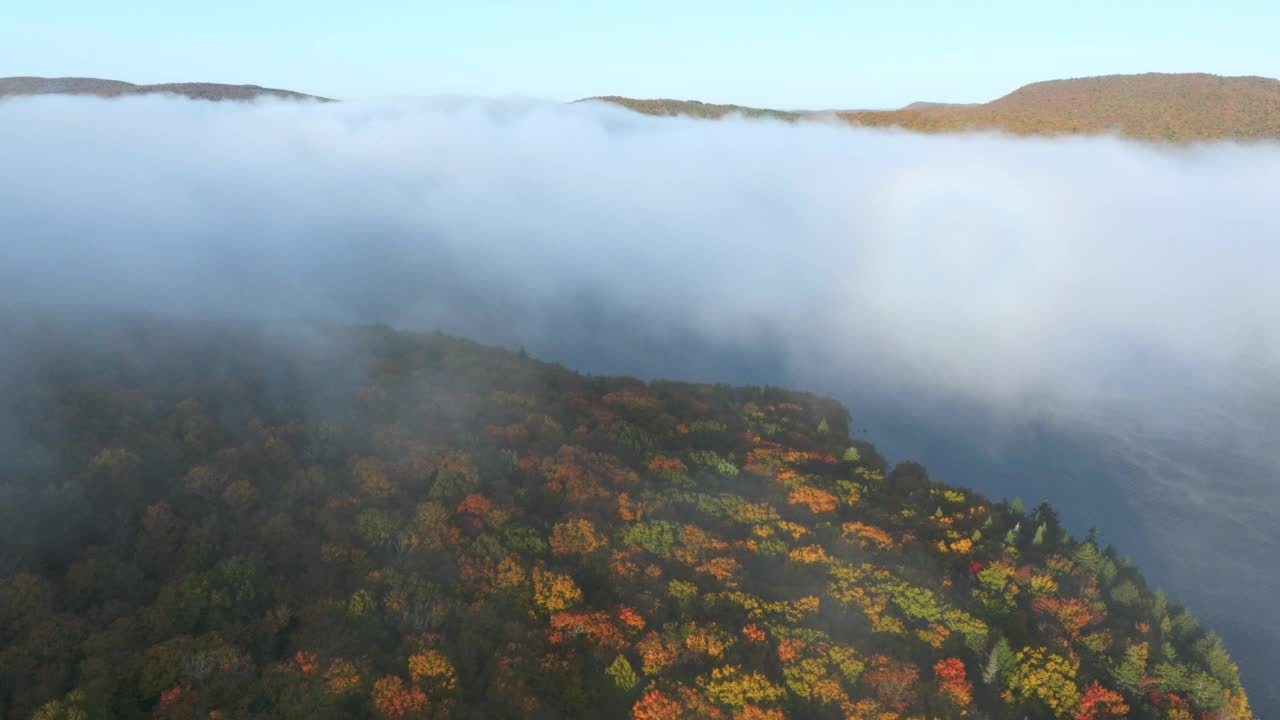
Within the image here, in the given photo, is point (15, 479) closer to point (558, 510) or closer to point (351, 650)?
point (351, 650)

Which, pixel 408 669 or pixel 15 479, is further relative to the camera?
pixel 15 479

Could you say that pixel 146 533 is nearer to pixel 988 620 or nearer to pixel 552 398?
pixel 552 398

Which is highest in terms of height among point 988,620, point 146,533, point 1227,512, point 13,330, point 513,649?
point 13,330

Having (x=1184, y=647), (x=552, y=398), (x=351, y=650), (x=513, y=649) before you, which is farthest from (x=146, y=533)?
(x=1184, y=647)

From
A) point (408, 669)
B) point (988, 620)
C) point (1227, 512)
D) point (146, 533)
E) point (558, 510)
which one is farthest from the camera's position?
point (1227, 512)

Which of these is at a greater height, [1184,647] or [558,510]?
[558,510]

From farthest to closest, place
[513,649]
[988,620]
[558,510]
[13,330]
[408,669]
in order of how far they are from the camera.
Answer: [13,330]
[558,510]
[988,620]
[513,649]
[408,669]
